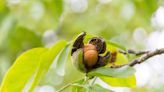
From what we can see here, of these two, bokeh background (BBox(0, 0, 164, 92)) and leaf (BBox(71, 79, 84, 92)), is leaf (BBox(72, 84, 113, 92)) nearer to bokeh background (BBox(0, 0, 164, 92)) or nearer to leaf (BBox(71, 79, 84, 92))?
leaf (BBox(71, 79, 84, 92))

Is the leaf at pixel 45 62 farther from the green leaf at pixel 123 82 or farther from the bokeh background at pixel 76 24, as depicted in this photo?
the bokeh background at pixel 76 24

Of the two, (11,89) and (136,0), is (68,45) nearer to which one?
(11,89)

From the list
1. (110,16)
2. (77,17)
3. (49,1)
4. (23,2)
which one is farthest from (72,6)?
(49,1)

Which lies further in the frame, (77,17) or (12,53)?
(77,17)

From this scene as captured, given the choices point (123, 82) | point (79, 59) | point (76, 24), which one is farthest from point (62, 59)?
point (76, 24)

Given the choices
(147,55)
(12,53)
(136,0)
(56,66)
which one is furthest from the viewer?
(12,53)

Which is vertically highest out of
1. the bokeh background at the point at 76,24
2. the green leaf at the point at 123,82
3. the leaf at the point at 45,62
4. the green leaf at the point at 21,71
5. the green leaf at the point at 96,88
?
the bokeh background at the point at 76,24

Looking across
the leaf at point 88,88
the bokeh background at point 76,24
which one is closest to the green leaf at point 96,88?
the leaf at point 88,88
